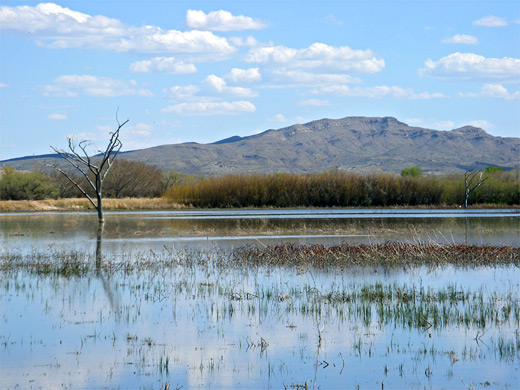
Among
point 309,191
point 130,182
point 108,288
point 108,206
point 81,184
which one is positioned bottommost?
point 108,288

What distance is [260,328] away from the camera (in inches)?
405

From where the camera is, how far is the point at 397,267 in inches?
661

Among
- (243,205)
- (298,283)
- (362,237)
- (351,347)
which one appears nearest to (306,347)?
(351,347)

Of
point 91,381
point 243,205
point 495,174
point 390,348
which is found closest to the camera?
point 91,381

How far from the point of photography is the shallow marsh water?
7.95 m

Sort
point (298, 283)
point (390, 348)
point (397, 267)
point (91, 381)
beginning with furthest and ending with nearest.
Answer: point (397, 267) → point (298, 283) → point (390, 348) → point (91, 381)

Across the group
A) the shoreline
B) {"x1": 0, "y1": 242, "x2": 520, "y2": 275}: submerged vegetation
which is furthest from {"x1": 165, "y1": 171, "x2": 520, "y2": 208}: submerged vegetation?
{"x1": 0, "y1": 242, "x2": 520, "y2": 275}: submerged vegetation

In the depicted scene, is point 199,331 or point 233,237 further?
point 233,237

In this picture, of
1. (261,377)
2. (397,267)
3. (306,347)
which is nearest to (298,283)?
(397,267)

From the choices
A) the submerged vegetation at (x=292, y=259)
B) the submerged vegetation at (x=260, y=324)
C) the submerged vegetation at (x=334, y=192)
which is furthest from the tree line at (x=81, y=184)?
the submerged vegetation at (x=260, y=324)

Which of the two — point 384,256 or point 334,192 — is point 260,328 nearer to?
point 384,256

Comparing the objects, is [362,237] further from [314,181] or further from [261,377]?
[314,181]

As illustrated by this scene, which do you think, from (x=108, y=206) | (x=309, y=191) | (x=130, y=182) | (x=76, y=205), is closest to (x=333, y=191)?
(x=309, y=191)

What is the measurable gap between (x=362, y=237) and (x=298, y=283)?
1153 centimetres
